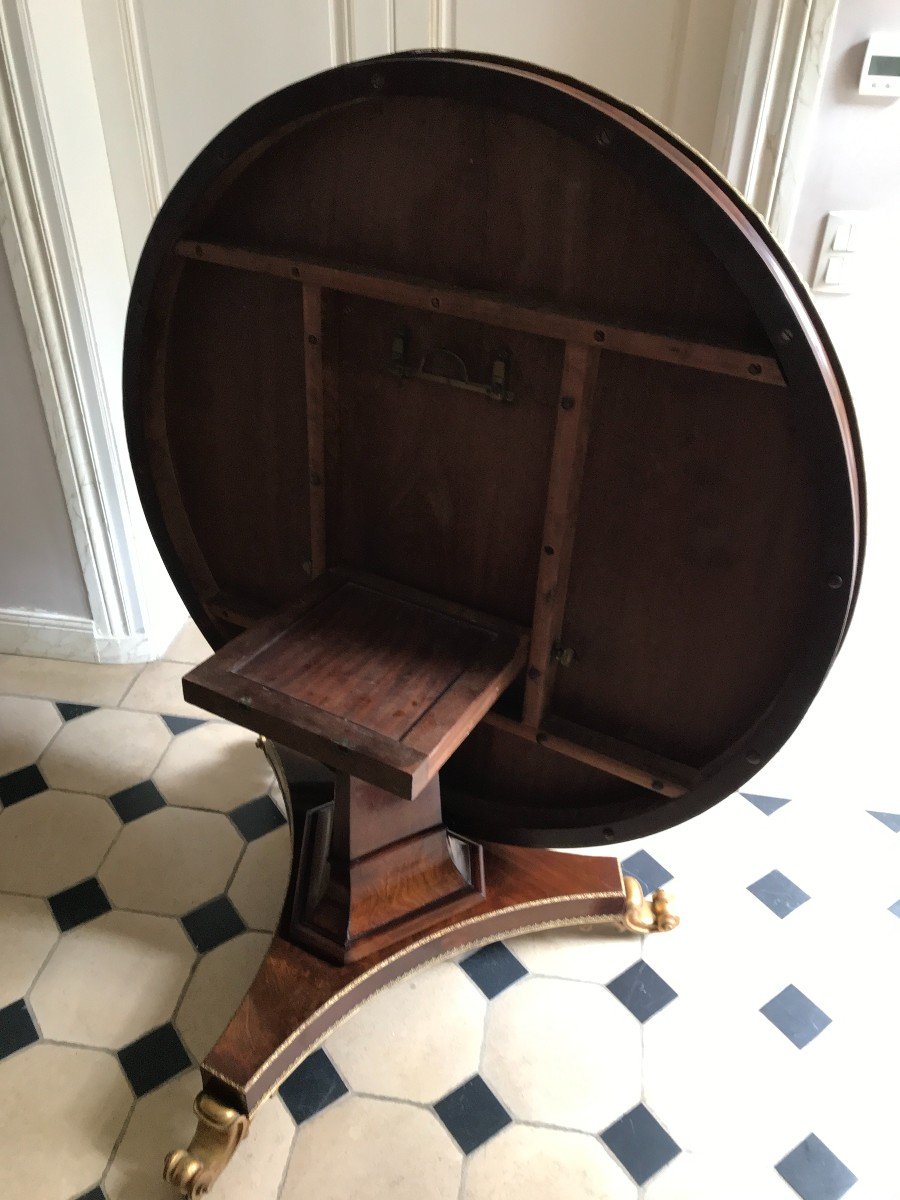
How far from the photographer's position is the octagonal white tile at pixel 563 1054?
4.75 ft

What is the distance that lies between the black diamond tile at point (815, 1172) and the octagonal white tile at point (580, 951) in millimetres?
364

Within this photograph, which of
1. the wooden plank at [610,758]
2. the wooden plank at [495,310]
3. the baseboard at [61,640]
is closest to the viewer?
the wooden plank at [495,310]

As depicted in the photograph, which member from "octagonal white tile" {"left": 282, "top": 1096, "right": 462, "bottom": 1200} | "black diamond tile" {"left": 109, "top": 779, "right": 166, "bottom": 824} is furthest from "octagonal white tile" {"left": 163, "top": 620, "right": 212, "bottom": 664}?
"octagonal white tile" {"left": 282, "top": 1096, "right": 462, "bottom": 1200}

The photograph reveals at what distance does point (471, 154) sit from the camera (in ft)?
3.24

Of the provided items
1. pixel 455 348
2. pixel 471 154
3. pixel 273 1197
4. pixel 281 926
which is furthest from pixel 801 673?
pixel 273 1197

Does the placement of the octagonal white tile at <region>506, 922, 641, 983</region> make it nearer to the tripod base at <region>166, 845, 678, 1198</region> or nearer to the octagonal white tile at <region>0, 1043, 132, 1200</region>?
the tripod base at <region>166, 845, 678, 1198</region>

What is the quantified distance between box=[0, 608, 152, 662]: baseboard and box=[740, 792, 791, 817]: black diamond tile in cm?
139

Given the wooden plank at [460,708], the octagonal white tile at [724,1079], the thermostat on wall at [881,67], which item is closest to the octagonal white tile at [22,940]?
the wooden plank at [460,708]

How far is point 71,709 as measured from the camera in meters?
2.12

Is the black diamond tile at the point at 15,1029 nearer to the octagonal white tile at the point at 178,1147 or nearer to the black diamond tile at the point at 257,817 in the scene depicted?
→ the octagonal white tile at the point at 178,1147

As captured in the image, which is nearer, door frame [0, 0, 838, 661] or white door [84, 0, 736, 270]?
door frame [0, 0, 838, 661]

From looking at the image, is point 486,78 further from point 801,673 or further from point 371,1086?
point 371,1086

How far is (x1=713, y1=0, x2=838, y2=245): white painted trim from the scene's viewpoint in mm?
1282

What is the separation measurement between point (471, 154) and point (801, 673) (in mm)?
671
